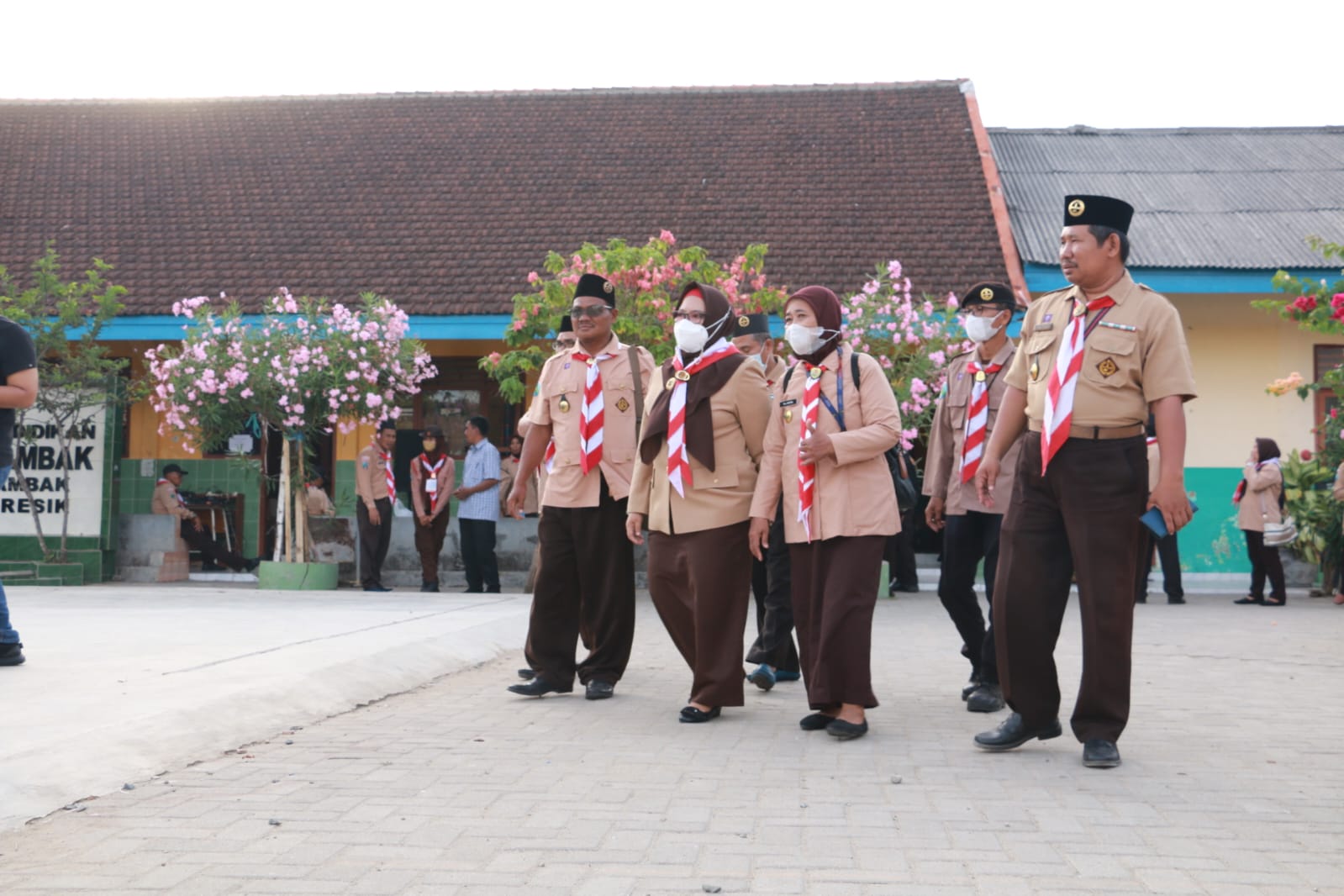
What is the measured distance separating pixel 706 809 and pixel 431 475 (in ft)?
38.2

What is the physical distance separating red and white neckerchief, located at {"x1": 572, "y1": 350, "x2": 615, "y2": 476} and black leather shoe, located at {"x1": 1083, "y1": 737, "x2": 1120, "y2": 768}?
2.86 meters

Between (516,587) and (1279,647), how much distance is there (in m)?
8.62

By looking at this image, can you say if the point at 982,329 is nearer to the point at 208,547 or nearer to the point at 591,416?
the point at 591,416

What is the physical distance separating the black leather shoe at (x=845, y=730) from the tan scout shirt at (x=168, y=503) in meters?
13.1

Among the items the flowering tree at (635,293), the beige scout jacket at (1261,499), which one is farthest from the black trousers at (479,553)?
the beige scout jacket at (1261,499)

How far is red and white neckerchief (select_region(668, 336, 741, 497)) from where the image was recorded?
6.62m

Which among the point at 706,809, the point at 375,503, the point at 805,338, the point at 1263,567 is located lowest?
the point at 706,809

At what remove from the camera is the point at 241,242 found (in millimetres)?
19141

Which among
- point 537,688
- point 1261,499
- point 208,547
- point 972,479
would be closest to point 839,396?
point 972,479

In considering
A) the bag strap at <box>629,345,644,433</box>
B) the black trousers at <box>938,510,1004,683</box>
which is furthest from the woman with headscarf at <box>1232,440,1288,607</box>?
the bag strap at <box>629,345,644,433</box>

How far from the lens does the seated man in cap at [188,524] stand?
56.9 feet

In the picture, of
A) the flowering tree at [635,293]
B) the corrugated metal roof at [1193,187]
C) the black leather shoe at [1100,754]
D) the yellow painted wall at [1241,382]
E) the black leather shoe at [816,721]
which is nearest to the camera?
the black leather shoe at [1100,754]

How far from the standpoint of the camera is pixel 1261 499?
15992 mm

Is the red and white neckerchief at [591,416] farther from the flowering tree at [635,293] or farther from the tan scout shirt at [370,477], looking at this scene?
the tan scout shirt at [370,477]
